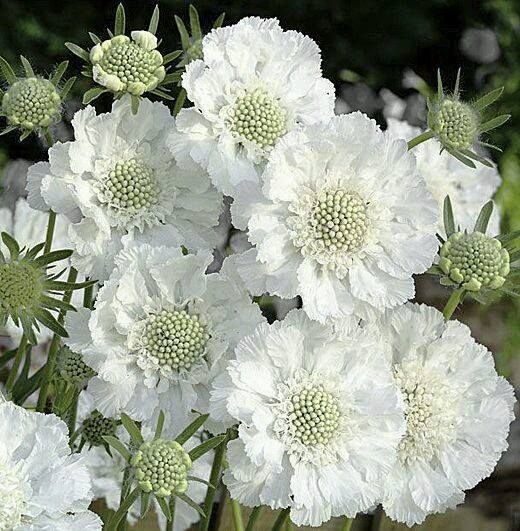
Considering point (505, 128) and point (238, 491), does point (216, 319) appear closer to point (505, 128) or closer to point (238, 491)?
point (238, 491)

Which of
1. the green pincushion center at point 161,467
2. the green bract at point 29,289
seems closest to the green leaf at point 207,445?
the green pincushion center at point 161,467

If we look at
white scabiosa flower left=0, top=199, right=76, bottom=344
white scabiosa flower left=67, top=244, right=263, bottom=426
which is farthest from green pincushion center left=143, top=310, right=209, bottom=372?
white scabiosa flower left=0, top=199, right=76, bottom=344

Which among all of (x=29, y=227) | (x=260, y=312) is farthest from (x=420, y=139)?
(x=29, y=227)

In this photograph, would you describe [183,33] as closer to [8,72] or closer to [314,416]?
[8,72]

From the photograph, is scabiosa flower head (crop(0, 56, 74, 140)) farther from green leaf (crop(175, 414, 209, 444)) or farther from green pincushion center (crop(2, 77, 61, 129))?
green leaf (crop(175, 414, 209, 444))

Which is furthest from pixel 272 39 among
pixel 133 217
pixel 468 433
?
pixel 468 433

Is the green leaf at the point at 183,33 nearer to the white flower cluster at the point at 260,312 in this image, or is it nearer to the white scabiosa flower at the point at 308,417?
the white flower cluster at the point at 260,312
